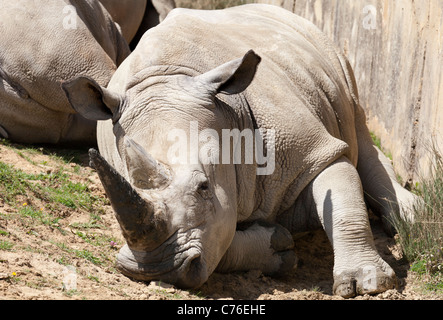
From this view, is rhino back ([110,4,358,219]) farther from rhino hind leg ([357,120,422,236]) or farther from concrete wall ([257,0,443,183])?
concrete wall ([257,0,443,183])

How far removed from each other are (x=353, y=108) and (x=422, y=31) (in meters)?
0.91

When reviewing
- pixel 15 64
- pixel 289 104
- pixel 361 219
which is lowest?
pixel 361 219

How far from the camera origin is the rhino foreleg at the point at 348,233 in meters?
5.25

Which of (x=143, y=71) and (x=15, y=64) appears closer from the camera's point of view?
(x=143, y=71)

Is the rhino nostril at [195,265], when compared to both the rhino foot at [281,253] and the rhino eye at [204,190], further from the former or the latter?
the rhino foot at [281,253]

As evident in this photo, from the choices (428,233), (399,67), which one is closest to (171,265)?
(428,233)

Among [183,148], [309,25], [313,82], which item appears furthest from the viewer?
[309,25]

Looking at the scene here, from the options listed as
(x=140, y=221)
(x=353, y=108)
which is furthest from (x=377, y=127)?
(x=140, y=221)

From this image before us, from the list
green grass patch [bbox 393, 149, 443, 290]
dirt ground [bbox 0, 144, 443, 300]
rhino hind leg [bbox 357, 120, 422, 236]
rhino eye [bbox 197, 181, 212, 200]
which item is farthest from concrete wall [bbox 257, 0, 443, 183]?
rhino eye [bbox 197, 181, 212, 200]

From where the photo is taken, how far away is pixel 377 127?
324 inches

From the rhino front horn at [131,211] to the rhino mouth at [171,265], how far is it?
0.21ft

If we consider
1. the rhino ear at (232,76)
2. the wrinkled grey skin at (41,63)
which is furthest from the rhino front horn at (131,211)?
the wrinkled grey skin at (41,63)

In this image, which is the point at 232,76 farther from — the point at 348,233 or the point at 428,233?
the point at 428,233

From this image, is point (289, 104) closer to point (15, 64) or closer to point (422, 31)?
point (422, 31)
